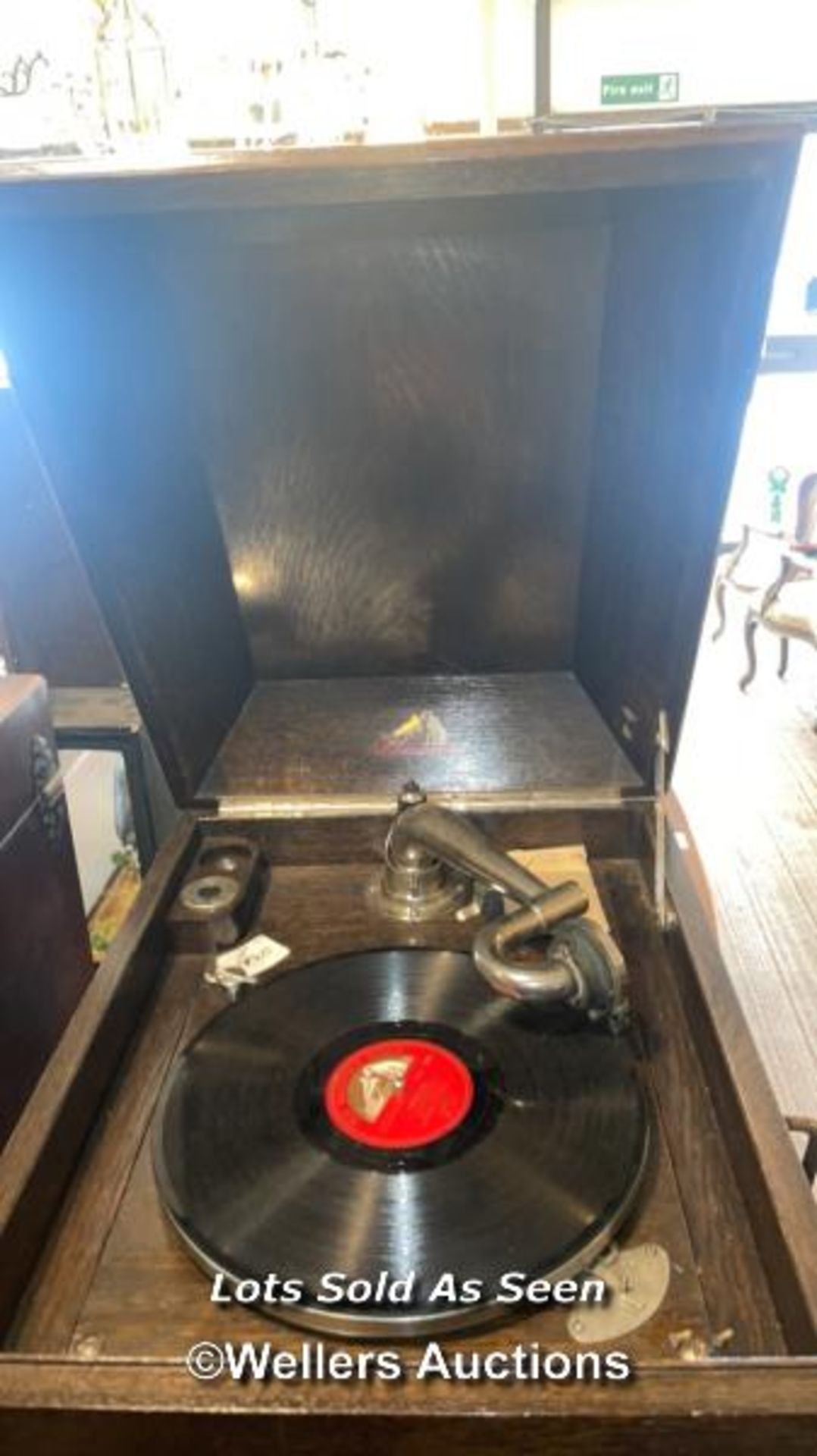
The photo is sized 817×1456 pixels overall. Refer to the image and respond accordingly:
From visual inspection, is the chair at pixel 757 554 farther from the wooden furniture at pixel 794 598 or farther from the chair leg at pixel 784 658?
the chair leg at pixel 784 658

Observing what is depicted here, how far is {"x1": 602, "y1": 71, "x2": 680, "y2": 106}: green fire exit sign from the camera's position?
2.72 metres

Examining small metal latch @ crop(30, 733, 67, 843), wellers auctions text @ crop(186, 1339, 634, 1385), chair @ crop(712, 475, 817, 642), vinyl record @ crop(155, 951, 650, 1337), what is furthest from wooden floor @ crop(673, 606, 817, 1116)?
wellers auctions text @ crop(186, 1339, 634, 1385)

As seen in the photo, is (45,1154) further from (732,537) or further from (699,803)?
(732,537)

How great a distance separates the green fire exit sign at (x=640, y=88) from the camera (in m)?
2.72

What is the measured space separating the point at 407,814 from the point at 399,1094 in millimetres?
337

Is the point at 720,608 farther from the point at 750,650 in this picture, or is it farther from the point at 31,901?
the point at 31,901

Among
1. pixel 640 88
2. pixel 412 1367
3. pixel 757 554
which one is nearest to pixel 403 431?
pixel 412 1367

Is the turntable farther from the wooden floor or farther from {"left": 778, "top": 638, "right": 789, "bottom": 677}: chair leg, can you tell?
{"left": 778, "top": 638, "right": 789, "bottom": 677}: chair leg

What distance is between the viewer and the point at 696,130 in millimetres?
674

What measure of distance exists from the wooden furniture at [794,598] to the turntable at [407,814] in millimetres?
2960

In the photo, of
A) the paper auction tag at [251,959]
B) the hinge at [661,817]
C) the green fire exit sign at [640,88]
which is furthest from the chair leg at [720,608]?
the paper auction tag at [251,959]

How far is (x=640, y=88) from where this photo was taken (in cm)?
278

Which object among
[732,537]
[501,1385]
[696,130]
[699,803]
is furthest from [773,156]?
[732,537]

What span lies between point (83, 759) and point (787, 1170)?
1.54m
